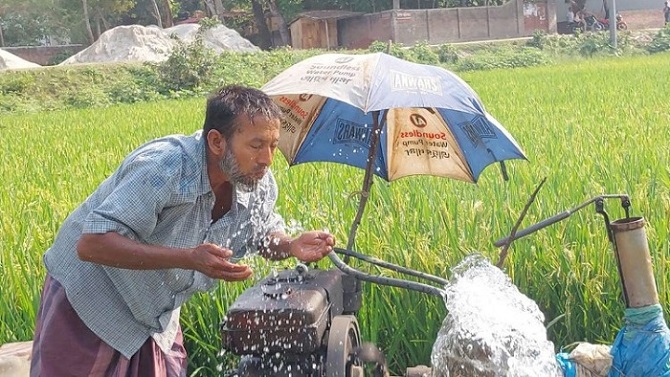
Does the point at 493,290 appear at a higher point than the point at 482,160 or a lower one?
lower

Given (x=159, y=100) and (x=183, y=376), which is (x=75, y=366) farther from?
(x=159, y=100)

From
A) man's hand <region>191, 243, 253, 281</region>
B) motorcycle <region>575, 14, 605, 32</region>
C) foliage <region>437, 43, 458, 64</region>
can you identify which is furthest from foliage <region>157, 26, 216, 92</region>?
motorcycle <region>575, 14, 605, 32</region>

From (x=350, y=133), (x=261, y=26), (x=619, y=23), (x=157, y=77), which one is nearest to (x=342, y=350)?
(x=350, y=133)

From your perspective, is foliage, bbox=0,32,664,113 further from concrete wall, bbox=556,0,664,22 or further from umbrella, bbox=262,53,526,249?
umbrella, bbox=262,53,526,249

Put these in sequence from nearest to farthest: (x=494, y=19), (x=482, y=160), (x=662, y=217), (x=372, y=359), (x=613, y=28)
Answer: (x=372, y=359) → (x=482, y=160) → (x=662, y=217) → (x=613, y=28) → (x=494, y=19)

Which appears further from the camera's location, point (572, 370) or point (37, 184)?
point (37, 184)

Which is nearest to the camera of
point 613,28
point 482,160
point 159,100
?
point 482,160

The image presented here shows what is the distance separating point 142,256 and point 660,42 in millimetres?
26558

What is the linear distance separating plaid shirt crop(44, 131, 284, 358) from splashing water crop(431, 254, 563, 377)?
0.60 m

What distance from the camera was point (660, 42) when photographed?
84.6 feet

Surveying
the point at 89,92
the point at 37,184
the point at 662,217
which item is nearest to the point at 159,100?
the point at 89,92

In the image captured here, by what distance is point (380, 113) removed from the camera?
2553mm

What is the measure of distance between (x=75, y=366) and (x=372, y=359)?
0.76 m

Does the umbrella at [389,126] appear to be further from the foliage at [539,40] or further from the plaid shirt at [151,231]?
the foliage at [539,40]
